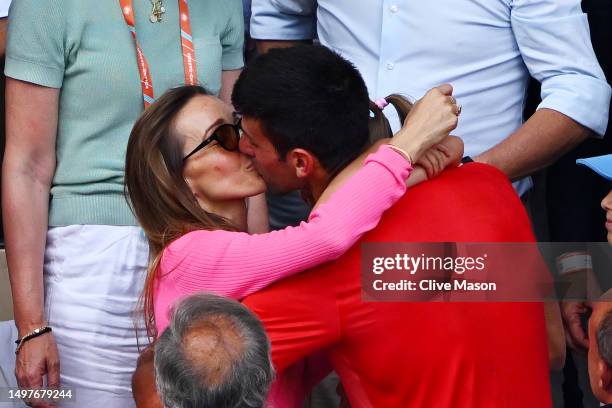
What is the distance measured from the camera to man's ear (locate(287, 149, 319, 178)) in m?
2.43

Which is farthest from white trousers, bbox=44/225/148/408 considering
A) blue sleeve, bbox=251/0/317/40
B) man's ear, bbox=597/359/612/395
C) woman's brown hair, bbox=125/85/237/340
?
man's ear, bbox=597/359/612/395

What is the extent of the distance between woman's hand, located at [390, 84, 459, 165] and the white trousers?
2.84ft

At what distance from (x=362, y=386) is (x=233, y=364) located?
19.8 inches

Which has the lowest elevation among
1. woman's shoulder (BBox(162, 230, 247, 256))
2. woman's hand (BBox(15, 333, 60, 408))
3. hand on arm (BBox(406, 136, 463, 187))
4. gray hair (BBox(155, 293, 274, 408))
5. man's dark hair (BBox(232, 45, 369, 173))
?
woman's hand (BBox(15, 333, 60, 408))

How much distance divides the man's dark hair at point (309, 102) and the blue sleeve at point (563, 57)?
3.41ft

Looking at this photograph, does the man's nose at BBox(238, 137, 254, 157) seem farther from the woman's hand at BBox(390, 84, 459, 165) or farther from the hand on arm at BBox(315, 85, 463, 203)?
the woman's hand at BBox(390, 84, 459, 165)

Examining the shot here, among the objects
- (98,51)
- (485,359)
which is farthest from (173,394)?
(98,51)

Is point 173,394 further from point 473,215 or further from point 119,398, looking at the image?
point 119,398

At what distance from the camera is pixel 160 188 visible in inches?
101

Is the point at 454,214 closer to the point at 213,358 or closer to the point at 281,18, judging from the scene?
the point at 213,358

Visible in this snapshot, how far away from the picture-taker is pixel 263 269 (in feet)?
7.58

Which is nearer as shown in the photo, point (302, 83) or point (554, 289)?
point (302, 83)

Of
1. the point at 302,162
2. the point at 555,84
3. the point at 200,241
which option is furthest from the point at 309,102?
the point at 555,84

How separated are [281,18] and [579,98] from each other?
1013 mm
